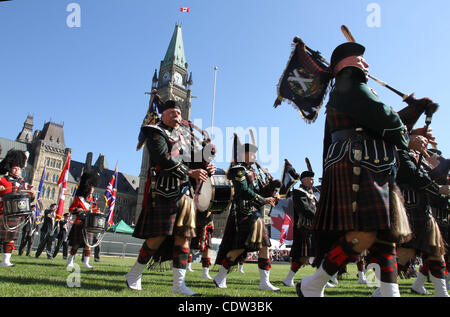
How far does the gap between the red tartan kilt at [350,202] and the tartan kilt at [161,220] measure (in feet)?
6.55

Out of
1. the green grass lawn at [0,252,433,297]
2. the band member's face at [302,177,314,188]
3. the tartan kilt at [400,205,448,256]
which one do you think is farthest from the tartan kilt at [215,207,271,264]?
the tartan kilt at [400,205,448,256]

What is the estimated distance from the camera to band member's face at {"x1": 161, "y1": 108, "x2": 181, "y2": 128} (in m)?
4.95

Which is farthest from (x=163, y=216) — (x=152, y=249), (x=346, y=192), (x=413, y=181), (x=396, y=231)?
(x=413, y=181)

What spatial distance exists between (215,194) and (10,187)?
215 inches

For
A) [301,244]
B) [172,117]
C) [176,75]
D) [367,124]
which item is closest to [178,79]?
[176,75]

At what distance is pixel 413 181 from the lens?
14.5ft

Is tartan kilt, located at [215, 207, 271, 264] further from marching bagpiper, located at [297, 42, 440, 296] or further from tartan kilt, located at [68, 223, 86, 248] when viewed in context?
tartan kilt, located at [68, 223, 86, 248]

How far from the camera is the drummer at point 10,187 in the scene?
747 cm

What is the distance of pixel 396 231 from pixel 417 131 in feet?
11.0

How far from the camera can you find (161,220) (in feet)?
14.5

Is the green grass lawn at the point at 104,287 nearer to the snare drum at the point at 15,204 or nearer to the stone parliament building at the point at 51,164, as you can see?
the snare drum at the point at 15,204

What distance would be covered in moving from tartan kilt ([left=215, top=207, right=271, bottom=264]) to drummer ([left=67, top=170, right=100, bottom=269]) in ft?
15.8

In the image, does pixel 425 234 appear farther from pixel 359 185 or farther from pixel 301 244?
pixel 359 185

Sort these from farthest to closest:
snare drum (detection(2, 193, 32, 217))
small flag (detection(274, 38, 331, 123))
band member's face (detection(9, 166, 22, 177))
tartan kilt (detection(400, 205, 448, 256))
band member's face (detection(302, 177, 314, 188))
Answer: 1. band member's face (detection(302, 177, 314, 188))
2. band member's face (detection(9, 166, 22, 177))
3. snare drum (detection(2, 193, 32, 217))
4. tartan kilt (detection(400, 205, 448, 256))
5. small flag (detection(274, 38, 331, 123))
